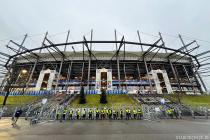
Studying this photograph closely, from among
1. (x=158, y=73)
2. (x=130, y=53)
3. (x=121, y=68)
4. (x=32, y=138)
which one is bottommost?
(x=32, y=138)

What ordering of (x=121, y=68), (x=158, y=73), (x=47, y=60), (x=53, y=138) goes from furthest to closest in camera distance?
(x=121, y=68) < (x=47, y=60) < (x=158, y=73) < (x=53, y=138)

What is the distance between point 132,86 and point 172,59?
967 inches

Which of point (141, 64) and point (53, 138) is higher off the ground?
point (141, 64)

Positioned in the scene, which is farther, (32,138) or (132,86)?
(132,86)

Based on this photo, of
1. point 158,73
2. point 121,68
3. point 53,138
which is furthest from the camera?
point 121,68

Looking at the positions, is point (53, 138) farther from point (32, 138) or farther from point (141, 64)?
point (141, 64)

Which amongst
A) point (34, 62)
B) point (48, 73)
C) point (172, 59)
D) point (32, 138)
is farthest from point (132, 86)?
point (34, 62)

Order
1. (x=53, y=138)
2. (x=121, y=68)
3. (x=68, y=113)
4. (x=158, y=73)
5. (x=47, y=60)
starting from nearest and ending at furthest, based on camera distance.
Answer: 1. (x=53, y=138)
2. (x=68, y=113)
3. (x=158, y=73)
4. (x=47, y=60)
5. (x=121, y=68)

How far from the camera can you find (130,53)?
44.4 m

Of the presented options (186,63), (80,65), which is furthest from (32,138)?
(186,63)

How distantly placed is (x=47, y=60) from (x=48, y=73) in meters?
7.45

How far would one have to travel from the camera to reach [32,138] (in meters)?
5.32

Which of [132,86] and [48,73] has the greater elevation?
[48,73]

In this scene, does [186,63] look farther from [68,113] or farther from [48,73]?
[48,73]
